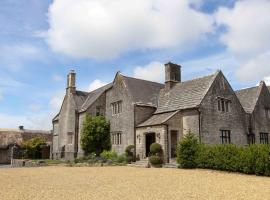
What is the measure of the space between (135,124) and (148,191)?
19.3 metres

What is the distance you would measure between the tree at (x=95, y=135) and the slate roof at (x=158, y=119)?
6640 mm

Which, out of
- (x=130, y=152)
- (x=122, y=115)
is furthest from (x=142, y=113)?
(x=130, y=152)

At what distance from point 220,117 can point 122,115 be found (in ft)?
36.0

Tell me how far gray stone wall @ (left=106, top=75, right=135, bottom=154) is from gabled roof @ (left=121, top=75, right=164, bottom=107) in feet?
2.02

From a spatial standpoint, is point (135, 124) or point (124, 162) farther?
point (135, 124)

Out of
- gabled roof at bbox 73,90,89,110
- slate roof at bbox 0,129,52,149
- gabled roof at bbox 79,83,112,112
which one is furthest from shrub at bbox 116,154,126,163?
slate roof at bbox 0,129,52,149

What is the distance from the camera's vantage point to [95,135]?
117 ft

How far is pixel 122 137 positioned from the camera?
33969mm

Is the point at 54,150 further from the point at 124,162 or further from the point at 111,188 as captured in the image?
the point at 111,188

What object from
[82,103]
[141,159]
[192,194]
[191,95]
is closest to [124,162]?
[141,159]

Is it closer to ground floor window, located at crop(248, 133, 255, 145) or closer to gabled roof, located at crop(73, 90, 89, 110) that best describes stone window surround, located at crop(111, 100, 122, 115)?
gabled roof, located at crop(73, 90, 89, 110)

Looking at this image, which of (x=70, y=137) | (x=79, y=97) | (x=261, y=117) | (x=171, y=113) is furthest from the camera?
(x=79, y=97)

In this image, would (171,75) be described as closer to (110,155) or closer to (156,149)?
(156,149)

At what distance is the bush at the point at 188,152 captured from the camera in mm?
23125
